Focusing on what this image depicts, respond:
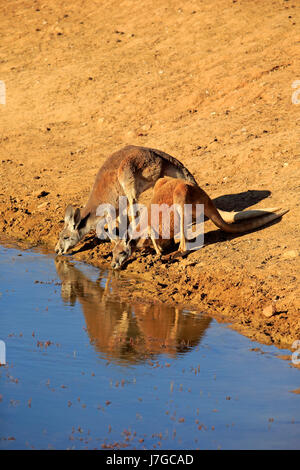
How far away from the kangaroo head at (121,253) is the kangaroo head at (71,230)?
936mm

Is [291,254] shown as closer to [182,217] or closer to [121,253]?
[182,217]

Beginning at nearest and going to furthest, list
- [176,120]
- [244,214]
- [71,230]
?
[244,214] → [71,230] → [176,120]

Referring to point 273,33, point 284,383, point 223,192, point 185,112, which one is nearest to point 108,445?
point 284,383

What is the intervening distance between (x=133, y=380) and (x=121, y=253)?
3.92m

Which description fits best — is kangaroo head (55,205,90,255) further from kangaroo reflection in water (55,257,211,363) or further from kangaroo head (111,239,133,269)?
kangaroo reflection in water (55,257,211,363)

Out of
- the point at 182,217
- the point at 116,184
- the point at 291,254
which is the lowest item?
the point at 291,254

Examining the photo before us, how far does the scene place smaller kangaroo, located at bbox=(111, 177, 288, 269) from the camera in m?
10.1

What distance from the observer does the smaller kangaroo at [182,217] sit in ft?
33.3

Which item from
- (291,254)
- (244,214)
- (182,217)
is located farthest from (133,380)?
(244,214)

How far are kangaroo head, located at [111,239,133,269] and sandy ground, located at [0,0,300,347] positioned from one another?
22cm

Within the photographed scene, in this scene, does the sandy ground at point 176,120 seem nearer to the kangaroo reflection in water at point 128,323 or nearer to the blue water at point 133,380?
the kangaroo reflection in water at point 128,323

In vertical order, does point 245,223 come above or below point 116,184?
below

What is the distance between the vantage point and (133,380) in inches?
250

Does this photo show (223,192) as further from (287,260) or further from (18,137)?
(18,137)
